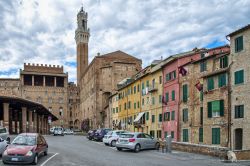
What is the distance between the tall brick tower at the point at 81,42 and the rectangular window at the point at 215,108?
103 metres

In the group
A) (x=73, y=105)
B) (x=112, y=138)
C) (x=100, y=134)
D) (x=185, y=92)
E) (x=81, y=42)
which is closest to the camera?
(x=112, y=138)

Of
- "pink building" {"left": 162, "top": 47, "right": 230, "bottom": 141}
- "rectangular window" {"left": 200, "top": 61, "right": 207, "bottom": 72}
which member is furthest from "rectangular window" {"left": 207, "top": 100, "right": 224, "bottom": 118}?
"pink building" {"left": 162, "top": 47, "right": 230, "bottom": 141}

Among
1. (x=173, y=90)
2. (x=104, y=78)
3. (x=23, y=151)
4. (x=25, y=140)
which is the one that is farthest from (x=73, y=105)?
(x=23, y=151)

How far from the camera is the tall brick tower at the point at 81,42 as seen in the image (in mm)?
138500

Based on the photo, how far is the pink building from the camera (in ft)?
144

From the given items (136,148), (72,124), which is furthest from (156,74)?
(72,124)

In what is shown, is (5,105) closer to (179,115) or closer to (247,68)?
(179,115)

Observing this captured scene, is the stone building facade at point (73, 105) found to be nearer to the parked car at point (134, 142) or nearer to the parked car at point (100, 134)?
the parked car at point (100, 134)

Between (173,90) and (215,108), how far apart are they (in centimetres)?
1105

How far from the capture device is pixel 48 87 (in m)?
121

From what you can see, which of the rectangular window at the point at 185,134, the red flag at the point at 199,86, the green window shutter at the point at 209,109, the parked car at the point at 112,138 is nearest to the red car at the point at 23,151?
the parked car at the point at 112,138

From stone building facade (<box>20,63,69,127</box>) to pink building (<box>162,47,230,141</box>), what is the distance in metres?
77.5

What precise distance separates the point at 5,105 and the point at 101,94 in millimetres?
44815

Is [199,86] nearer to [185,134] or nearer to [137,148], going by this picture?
[185,134]
